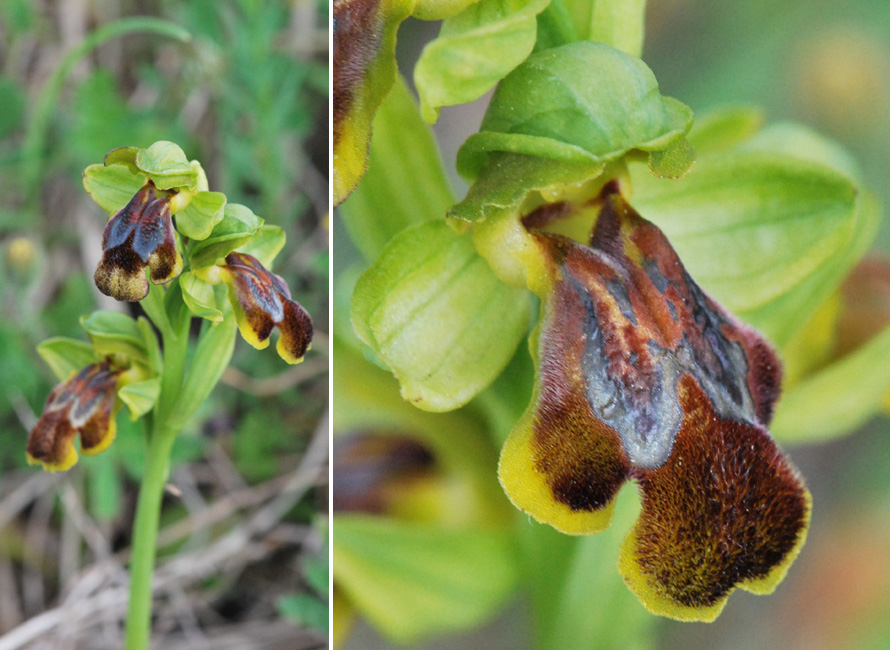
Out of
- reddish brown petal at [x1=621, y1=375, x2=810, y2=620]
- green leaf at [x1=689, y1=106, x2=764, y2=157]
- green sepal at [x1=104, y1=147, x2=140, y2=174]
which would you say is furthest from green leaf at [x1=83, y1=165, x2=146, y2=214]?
green leaf at [x1=689, y1=106, x2=764, y2=157]

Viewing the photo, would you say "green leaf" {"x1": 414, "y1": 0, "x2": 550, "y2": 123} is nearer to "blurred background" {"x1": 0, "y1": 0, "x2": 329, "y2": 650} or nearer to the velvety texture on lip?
the velvety texture on lip

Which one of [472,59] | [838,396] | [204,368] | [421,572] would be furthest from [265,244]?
[838,396]

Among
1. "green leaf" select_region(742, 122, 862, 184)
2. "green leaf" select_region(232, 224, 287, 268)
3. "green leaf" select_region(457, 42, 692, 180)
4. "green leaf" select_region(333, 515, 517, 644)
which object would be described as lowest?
"green leaf" select_region(333, 515, 517, 644)

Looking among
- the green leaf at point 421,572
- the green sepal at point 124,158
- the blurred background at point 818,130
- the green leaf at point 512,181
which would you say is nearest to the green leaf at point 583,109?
the green leaf at point 512,181

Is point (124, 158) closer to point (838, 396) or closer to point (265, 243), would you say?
point (265, 243)

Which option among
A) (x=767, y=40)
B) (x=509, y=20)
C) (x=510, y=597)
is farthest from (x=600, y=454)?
(x=767, y=40)

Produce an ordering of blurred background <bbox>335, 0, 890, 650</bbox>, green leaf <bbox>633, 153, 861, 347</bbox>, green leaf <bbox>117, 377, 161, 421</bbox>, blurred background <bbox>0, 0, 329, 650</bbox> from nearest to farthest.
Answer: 1. green leaf <bbox>117, 377, 161, 421</bbox>
2. green leaf <bbox>633, 153, 861, 347</bbox>
3. blurred background <bbox>0, 0, 329, 650</bbox>
4. blurred background <bbox>335, 0, 890, 650</bbox>
